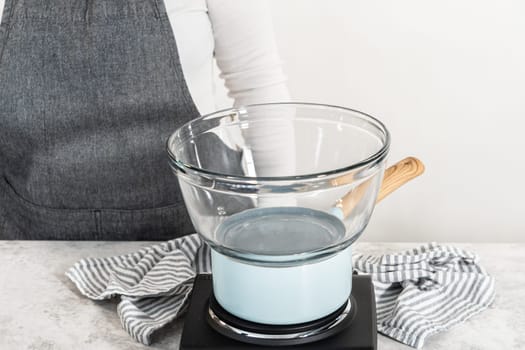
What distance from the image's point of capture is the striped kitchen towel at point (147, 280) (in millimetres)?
828

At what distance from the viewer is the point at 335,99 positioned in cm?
184

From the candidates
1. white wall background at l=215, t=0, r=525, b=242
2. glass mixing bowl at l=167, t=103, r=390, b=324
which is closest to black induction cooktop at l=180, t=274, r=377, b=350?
glass mixing bowl at l=167, t=103, r=390, b=324

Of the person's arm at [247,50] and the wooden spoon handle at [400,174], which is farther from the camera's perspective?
the person's arm at [247,50]

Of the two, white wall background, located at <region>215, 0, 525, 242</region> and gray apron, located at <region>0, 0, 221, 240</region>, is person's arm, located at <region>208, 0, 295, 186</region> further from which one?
white wall background, located at <region>215, 0, 525, 242</region>

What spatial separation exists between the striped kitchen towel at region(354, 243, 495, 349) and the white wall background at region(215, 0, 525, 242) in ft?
3.06

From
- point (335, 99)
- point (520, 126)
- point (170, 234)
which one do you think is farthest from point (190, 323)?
point (520, 126)

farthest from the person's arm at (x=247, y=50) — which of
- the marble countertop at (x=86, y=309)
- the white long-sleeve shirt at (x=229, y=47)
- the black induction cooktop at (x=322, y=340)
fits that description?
the black induction cooktop at (x=322, y=340)

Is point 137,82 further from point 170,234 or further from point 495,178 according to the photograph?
point 495,178

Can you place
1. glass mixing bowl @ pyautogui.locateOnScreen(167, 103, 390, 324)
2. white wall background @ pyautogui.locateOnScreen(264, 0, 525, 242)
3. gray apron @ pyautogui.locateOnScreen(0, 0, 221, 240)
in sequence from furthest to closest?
white wall background @ pyautogui.locateOnScreen(264, 0, 525, 242) → gray apron @ pyautogui.locateOnScreen(0, 0, 221, 240) → glass mixing bowl @ pyautogui.locateOnScreen(167, 103, 390, 324)

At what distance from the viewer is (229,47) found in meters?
1.29

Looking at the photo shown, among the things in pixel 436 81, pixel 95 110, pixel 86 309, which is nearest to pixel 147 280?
pixel 86 309

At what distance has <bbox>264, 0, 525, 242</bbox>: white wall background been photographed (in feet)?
5.70

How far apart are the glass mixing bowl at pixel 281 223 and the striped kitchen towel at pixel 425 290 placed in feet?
0.31

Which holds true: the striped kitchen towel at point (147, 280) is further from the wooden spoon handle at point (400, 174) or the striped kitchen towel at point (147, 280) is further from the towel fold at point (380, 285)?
the wooden spoon handle at point (400, 174)
